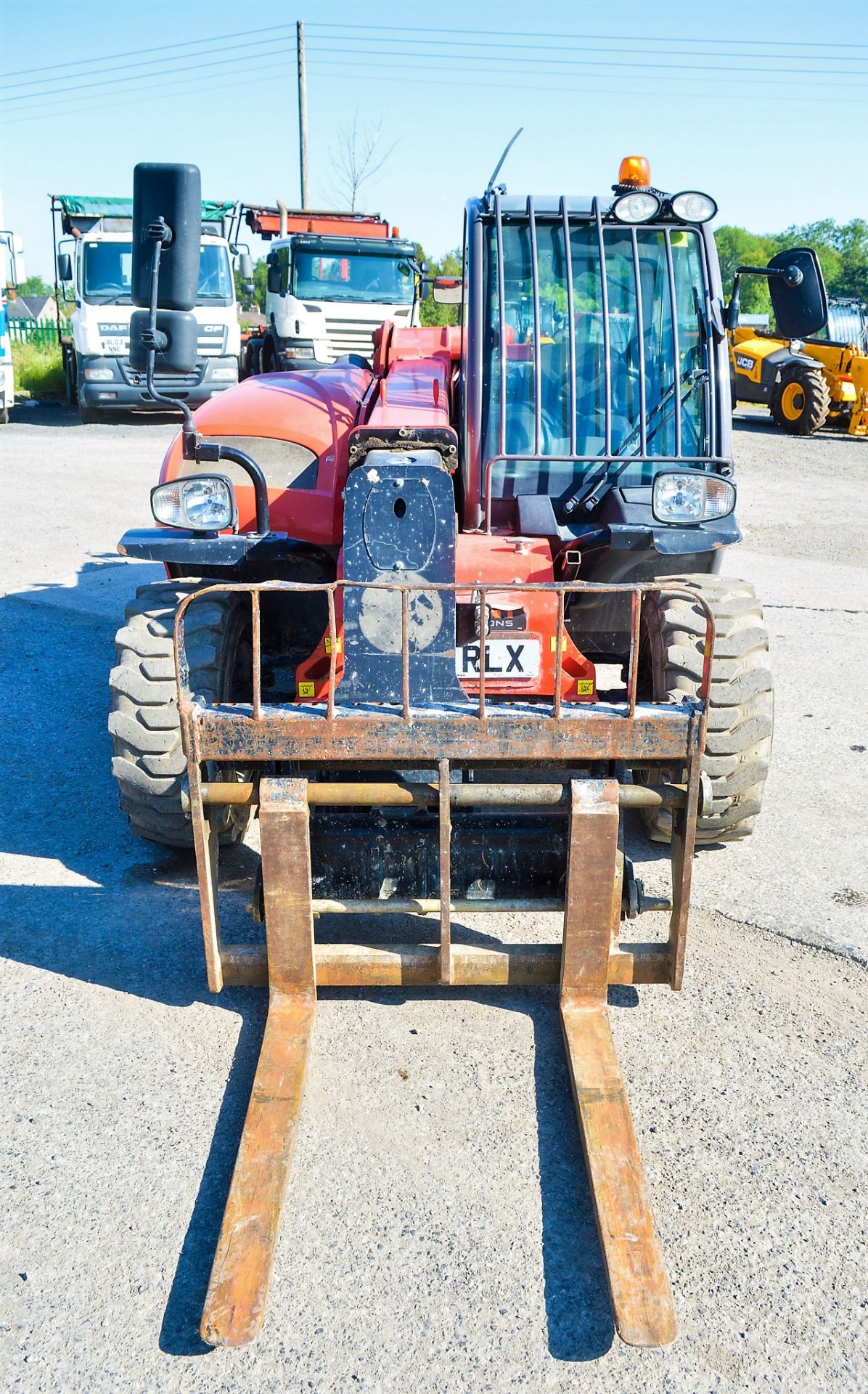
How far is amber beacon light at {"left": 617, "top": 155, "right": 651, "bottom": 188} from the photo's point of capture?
5.25 m

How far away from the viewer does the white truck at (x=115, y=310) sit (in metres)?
18.8

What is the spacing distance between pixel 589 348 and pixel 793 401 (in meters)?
17.1

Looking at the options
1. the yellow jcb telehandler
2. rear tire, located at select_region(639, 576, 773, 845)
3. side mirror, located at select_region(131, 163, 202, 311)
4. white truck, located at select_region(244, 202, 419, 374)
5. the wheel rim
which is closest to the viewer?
side mirror, located at select_region(131, 163, 202, 311)

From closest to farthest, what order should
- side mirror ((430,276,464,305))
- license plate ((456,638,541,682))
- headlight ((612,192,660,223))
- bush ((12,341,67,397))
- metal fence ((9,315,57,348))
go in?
license plate ((456,638,541,682)), headlight ((612,192,660,223)), side mirror ((430,276,464,305)), bush ((12,341,67,397)), metal fence ((9,315,57,348))

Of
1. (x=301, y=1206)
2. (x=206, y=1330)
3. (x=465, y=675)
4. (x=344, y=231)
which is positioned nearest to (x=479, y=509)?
(x=465, y=675)

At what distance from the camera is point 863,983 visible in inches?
159

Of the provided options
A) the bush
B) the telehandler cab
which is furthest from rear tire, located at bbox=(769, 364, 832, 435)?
the telehandler cab

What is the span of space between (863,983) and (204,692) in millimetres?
2537

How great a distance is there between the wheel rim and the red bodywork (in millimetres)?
16008

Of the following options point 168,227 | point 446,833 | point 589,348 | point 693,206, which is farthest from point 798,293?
point 446,833

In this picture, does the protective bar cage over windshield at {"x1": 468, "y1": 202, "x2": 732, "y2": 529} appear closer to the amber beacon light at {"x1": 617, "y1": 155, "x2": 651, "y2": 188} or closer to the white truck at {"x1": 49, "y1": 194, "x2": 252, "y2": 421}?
the amber beacon light at {"x1": 617, "y1": 155, "x2": 651, "y2": 188}

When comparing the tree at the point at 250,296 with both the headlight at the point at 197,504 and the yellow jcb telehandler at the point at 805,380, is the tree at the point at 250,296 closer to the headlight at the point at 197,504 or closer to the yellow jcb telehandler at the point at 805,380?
the yellow jcb telehandler at the point at 805,380

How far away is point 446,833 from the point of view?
3.49m

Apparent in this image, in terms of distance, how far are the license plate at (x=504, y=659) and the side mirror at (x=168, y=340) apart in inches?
54.9
